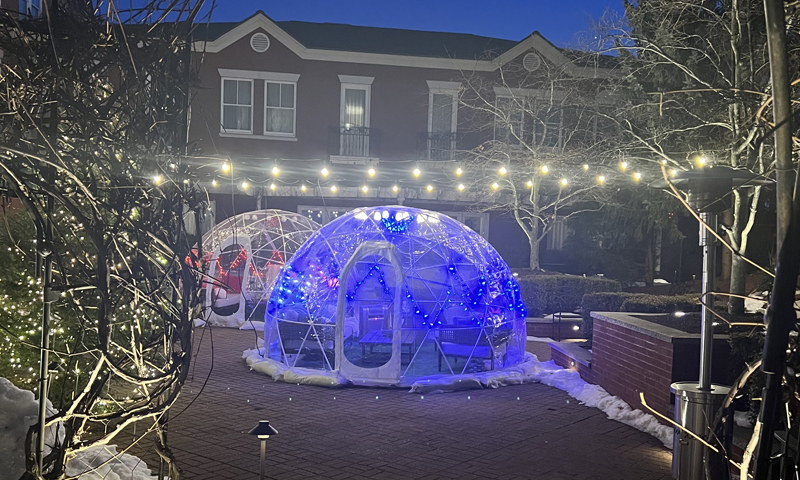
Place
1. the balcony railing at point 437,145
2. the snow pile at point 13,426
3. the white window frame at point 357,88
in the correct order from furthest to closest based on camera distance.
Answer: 1. the white window frame at point 357,88
2. the balcony railing at point 437,145
3. the snow pile at point 13,426

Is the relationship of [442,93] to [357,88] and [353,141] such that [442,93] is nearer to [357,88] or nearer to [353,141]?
[357,88]

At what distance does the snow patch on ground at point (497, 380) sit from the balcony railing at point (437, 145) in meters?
12.7

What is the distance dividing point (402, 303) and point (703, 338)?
6207mm

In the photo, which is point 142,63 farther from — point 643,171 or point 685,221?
point 685,221

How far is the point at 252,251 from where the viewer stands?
19.3 m

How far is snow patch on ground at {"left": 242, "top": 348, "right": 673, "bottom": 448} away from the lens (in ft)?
32.1

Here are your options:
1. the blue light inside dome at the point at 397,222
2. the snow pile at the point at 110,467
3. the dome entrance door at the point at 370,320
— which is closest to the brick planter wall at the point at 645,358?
the dome entrance door at the point at 370,320

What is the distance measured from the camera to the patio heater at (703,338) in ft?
17.1

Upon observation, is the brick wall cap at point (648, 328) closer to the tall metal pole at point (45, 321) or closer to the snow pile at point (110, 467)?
the snow pile at point (110, 467)

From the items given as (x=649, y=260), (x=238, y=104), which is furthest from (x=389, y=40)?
(x=649, y=260)

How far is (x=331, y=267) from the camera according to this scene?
12.0m

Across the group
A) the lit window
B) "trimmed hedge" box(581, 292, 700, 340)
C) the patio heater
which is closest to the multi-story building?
the lit window

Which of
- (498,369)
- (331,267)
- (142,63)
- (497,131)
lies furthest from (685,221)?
(142,63)

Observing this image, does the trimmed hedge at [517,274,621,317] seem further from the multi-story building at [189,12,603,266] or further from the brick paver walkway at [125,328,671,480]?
the brick paver walkway at [125,328,671,480]
